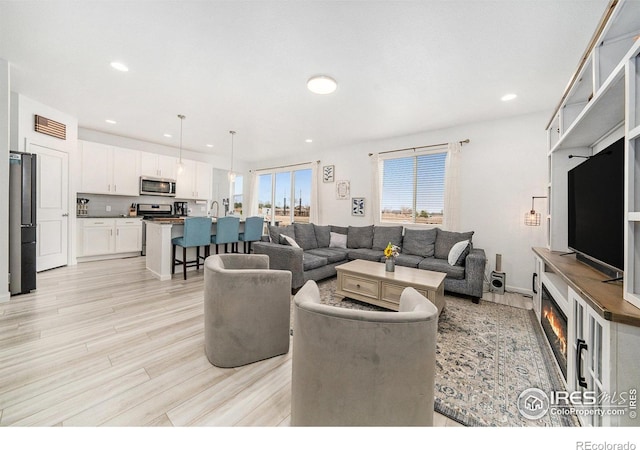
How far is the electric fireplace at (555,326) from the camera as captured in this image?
1760mm

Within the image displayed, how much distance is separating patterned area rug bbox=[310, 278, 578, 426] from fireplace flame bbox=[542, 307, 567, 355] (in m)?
0.19

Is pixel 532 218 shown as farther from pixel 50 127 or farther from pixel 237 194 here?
pixel 50 127

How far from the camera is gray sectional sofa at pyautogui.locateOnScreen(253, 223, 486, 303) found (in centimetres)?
325

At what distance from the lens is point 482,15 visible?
1.83 meters

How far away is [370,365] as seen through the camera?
3.37ft

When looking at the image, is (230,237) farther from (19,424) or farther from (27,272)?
(19,424)

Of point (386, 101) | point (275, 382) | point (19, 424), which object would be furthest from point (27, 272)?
point (386, 101)

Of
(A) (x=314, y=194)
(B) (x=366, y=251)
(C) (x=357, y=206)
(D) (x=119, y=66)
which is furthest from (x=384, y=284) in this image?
(D) (x=119, y=66)

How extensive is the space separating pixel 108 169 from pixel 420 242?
6.24 m

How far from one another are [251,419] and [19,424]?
1185 mm

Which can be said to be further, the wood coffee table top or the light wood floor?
the wood coffee table top

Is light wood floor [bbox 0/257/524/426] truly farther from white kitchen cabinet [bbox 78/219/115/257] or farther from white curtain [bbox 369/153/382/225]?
white curtain [bbox 369/153/382/225]

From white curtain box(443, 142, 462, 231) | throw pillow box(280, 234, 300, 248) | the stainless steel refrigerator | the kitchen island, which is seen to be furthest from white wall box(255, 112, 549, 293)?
the stainless steel refrigerator

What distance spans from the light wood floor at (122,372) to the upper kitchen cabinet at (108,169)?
283cm
